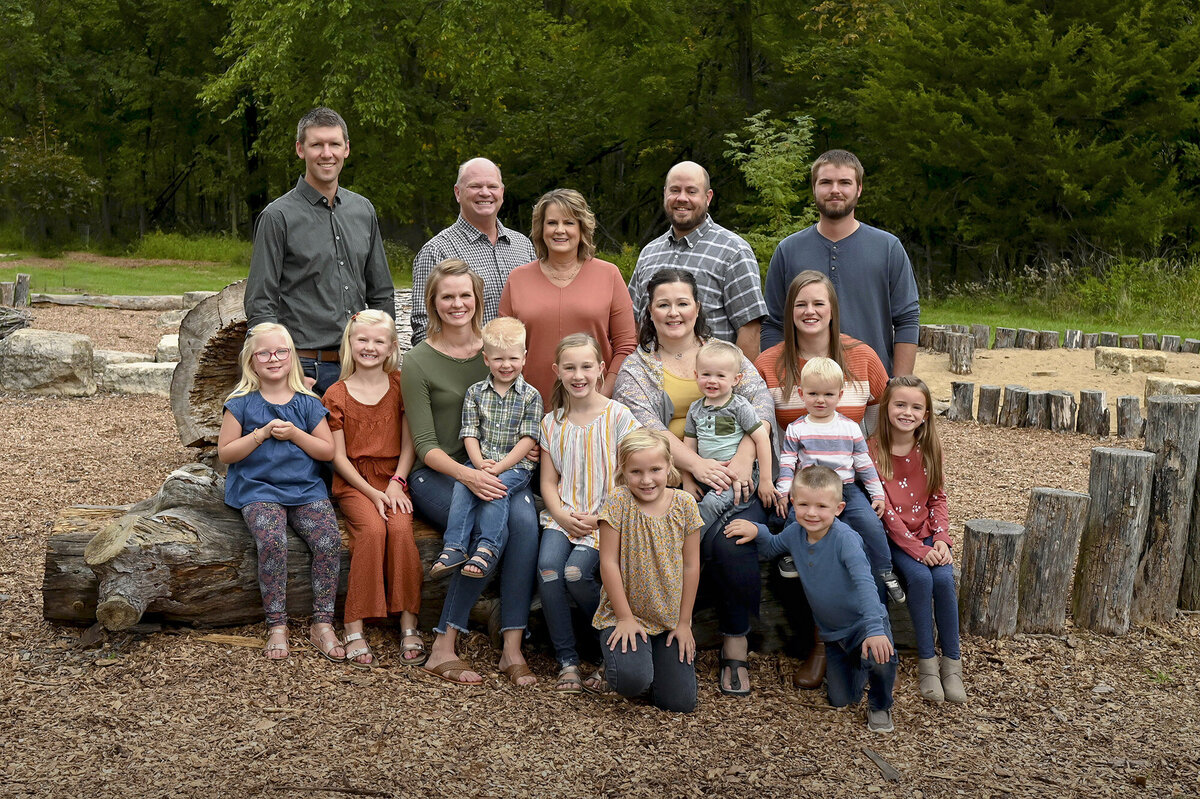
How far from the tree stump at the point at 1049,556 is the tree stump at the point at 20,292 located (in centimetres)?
1323

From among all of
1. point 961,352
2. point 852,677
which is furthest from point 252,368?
point 961,352

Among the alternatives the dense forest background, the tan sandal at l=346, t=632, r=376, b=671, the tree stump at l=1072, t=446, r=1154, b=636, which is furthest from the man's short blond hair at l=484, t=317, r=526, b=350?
the dense forest background

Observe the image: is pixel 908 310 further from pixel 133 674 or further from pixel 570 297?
pixel 133 674

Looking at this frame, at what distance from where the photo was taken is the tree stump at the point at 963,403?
8.48 m

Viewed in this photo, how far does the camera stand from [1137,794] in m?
3.16

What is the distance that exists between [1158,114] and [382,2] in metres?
14.6

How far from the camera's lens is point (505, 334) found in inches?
155

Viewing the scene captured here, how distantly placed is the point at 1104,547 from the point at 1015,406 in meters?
4.21

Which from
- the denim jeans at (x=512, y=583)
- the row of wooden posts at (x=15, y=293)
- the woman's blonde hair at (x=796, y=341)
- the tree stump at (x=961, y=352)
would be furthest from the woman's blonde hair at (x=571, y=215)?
the row of wooden posts at (x=15, y=293)

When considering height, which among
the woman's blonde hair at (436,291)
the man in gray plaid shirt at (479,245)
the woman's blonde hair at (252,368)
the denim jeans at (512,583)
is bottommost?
the denim jeans at (512,583)

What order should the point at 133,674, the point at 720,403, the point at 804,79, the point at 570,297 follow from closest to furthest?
the point at 133,674 → the point at 720,403 → the point at 570,297 → the point at 804,79

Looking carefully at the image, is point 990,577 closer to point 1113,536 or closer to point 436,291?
point 1113,536

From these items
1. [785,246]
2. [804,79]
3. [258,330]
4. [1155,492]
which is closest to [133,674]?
[258,330]

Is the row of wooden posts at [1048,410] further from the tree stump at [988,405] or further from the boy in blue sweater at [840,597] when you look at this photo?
the boy in blue sweater at [840,597]
